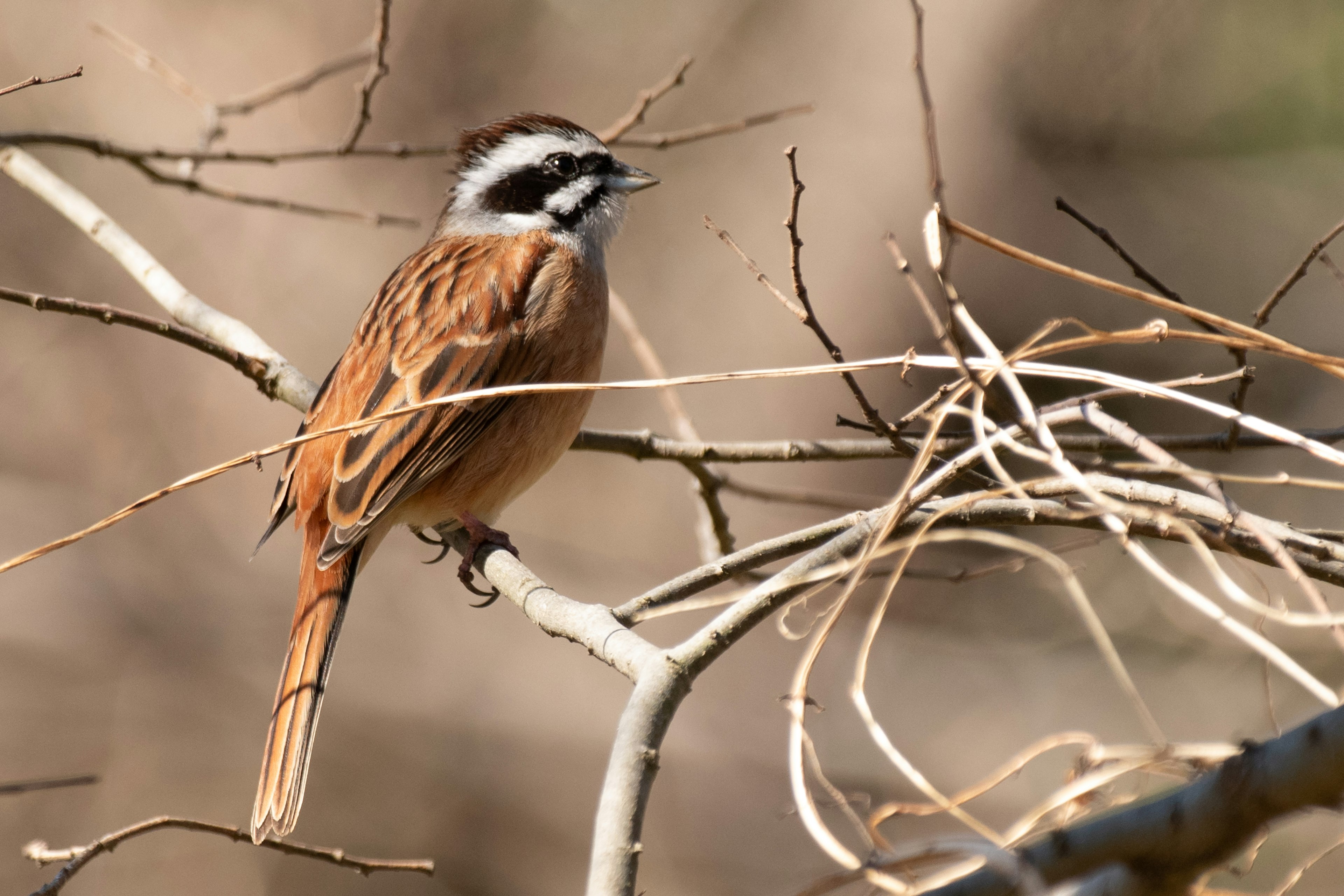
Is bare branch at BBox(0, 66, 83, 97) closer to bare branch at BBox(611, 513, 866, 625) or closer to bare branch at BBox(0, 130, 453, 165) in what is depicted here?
bare branch at BBox(0, 130, 453, 165)

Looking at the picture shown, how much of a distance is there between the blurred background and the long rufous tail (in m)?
4.34

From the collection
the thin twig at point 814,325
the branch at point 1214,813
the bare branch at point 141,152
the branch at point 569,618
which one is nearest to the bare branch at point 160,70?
the bare branch at point 141,152

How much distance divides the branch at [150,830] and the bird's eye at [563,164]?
3.03m

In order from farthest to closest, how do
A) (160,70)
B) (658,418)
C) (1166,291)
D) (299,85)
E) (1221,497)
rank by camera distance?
(658,418) < (160,70) < (299,85) < (1166,291) < (1221,497)

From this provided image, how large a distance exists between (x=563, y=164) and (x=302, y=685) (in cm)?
241

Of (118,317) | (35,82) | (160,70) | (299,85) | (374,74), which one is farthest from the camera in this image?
(160,70)

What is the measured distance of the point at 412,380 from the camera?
415 centimetres

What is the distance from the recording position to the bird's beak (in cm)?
487

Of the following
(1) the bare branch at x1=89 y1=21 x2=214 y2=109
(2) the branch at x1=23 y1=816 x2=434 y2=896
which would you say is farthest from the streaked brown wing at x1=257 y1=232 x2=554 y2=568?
(2) the branch at x1=23 y1=816 x2=434 y2=896

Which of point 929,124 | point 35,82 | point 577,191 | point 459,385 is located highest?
point 577,191

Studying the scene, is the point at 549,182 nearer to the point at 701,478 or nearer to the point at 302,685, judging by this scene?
the point at 701,478

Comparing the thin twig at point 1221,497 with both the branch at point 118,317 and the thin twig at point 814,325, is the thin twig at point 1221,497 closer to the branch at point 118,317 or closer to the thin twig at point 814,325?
the thin twig at point 814,325

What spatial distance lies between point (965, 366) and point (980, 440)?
0.21 metres

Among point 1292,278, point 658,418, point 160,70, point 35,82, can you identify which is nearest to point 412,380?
point 35,82
